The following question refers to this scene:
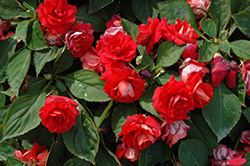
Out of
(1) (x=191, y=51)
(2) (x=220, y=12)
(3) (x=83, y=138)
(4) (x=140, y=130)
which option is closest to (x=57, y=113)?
(3) (x=83, y=138)

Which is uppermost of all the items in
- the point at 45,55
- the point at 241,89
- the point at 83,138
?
the point at 45,55

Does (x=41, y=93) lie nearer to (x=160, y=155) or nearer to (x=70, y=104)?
(x=70, y=104)

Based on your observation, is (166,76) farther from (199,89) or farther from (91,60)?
(91,60)

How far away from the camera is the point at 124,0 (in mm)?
1075

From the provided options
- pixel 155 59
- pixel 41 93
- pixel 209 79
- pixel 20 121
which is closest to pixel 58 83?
pixel 41 93

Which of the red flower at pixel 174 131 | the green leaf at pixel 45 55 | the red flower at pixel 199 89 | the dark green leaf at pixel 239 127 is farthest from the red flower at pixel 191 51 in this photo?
the green leaf at pixel 45 55

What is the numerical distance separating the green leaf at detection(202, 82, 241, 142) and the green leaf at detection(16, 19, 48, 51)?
25.7 inches

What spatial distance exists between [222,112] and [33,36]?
2.48 feet

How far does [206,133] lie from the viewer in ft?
3.08

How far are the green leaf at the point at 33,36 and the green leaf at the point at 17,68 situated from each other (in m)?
0.04

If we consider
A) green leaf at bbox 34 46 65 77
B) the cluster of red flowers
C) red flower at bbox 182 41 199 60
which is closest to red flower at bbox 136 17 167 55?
the cluster of red flowers

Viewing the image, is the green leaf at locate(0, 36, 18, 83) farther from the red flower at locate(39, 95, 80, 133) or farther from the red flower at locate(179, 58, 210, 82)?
the red flower at locate(179, 58, 210, 82)

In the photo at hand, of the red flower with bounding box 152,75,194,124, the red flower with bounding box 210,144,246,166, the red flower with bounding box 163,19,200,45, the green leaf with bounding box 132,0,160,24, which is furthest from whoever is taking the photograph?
the green leaf with bounding box 132,0,160,24

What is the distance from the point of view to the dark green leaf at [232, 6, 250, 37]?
2.91 feet
